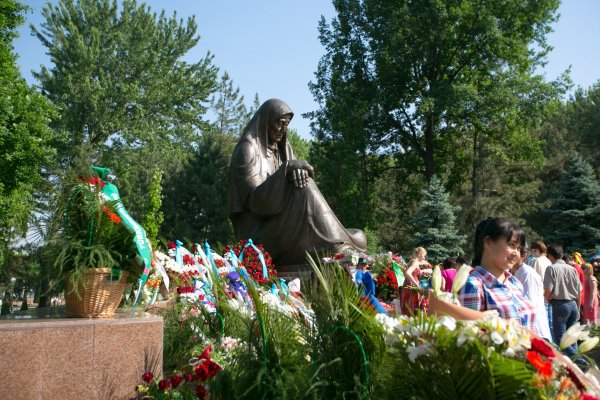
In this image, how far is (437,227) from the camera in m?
24.6

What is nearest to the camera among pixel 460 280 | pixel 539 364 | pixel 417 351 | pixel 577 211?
pixel 539 364

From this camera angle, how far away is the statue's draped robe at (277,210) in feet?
32.4

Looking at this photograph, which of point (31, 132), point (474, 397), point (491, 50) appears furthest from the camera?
point (491, 50)

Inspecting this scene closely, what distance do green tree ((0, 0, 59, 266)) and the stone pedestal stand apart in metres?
14.1

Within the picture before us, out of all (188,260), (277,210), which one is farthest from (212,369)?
(277,210)

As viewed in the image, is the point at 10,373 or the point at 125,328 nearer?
the point at 10,373

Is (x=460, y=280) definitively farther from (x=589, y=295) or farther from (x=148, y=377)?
(x=589, y=295)

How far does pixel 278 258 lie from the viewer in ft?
33.4

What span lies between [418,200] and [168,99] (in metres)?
13.3

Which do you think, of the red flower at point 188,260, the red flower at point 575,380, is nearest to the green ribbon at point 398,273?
the red flower at point 188,260

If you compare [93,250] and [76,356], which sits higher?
[93,250]

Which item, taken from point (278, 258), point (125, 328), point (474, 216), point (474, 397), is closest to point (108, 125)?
point (474, 216)

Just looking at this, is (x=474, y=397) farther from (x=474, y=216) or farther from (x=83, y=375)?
(x=474, y=216)

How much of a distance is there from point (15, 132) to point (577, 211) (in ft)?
69.4
